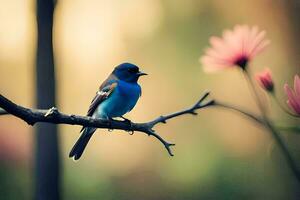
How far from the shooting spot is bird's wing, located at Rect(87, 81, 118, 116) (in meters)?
0.84

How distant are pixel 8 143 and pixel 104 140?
0.90ft

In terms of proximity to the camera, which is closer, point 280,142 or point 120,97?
point 280,142

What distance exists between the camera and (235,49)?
59 cm

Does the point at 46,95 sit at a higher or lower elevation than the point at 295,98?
lower

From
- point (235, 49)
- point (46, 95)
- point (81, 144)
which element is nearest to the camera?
point (235, 49)

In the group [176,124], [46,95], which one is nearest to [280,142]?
[46,95]

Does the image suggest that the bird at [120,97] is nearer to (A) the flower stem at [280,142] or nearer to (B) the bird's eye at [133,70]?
(B) the bird's eye at [133,70]

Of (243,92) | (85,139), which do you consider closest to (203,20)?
(243,92)

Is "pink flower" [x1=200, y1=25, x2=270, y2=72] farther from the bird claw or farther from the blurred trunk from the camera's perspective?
the blurred trunk

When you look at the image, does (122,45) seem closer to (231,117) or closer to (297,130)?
(231,117)

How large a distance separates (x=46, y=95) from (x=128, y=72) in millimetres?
308

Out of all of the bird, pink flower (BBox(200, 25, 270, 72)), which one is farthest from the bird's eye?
pink flower (BBox(200, 25, 270, 72))

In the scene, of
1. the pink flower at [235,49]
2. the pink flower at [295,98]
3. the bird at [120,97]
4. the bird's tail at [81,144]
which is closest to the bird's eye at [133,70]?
the bird at [120,97]

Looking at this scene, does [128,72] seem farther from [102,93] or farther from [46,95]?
[46,95]
